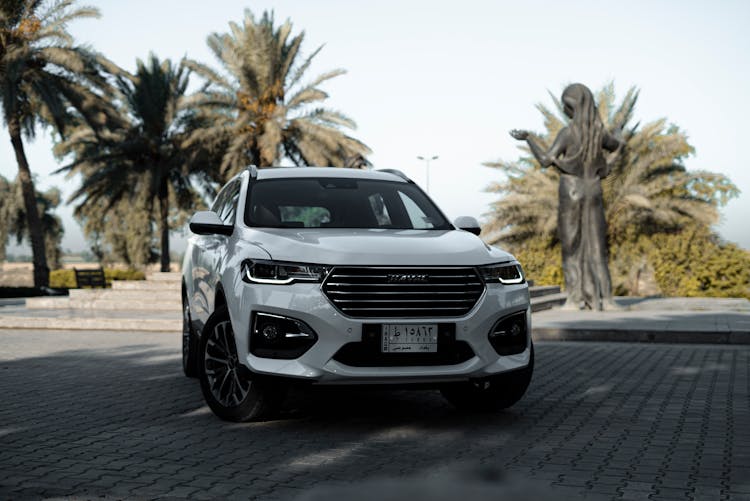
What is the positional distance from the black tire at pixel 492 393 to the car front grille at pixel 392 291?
893 mm

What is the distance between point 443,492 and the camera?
0.81 m

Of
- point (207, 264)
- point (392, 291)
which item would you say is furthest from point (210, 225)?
point (392, 291)

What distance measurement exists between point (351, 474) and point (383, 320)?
1.22 meters

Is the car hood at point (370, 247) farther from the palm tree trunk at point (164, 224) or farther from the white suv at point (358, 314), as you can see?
the palm tree trunk at point (164, 224)

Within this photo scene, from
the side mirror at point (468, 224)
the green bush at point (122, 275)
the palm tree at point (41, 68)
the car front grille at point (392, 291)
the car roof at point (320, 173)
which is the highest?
the palm tree at point (41, 68)

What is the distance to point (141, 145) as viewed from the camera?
35000 mm

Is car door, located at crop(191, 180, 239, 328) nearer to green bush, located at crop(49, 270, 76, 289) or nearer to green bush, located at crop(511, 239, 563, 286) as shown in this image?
green bush, located at crop(511, 239, 563, 286)

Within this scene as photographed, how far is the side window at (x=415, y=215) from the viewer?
7.25 metres

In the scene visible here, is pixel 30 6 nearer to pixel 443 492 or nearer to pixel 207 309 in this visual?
pixel 207 309

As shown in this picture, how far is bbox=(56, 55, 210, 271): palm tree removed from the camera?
34500 millimetres

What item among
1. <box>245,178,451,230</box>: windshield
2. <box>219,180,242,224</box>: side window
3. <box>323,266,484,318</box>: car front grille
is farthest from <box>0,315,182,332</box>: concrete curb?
<box>323,266,484,318</box>: car front grille

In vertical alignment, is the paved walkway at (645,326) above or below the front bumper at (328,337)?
below

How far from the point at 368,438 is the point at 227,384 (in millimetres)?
1214

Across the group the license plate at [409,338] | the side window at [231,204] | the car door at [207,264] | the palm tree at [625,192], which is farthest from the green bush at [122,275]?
the license plate at [409,338]
